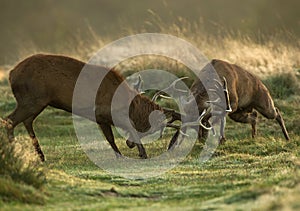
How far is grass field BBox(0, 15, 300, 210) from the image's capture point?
943cm

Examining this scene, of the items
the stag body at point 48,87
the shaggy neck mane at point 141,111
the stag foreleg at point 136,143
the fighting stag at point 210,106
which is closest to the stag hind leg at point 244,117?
the fighting stag at point 210,106

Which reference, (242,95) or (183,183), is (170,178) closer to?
(183,183)

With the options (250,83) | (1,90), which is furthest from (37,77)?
(1,90)

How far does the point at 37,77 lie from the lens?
13578 mm

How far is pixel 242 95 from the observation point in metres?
16.3

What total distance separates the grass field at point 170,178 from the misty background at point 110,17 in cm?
1717

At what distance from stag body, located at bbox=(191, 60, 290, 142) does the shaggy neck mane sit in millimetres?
1155

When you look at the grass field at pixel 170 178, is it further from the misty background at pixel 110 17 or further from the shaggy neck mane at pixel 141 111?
the misty background at pixel 110 17

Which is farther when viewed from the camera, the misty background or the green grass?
the misty background

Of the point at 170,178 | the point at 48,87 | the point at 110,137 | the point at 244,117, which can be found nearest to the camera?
the point at 170,178

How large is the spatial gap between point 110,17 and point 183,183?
38.0 metres

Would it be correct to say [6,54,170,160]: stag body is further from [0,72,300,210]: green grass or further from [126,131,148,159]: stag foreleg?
[0,72,300,210]: green grass

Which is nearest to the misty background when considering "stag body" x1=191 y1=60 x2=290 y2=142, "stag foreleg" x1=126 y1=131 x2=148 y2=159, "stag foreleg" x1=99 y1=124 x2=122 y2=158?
"stag body" x1=191 y1=60 x2=290 y2=142

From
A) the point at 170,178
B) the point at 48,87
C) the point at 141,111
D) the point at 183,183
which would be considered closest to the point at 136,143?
the point at 141,111
